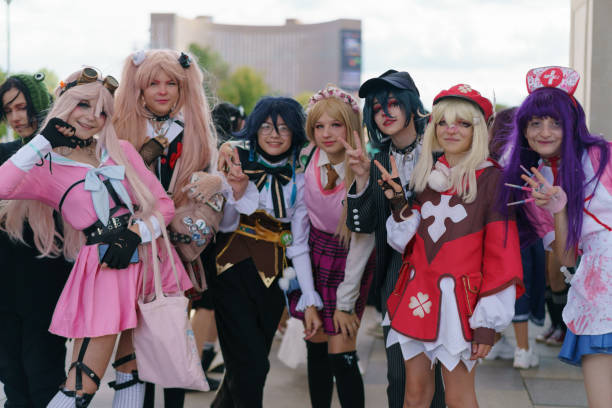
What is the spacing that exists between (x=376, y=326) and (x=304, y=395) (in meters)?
1.76

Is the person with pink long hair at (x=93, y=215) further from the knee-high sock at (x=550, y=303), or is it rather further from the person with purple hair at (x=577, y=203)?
the knee-high sock at (x=550, y=303)

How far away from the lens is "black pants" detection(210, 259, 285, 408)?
9.72ft

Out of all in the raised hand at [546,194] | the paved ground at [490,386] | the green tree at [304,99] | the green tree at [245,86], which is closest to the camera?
the raised hand at [546,194]

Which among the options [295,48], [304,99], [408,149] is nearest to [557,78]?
[408,149]

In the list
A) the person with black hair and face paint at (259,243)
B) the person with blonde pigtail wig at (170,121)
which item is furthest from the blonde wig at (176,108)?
the person with black hair and face paint at (259,243)

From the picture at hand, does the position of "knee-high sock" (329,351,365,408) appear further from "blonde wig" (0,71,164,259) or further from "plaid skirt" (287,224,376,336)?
"blonde wig" (0,71,164,259)

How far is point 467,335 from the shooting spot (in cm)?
239

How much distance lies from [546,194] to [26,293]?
2.36 meters

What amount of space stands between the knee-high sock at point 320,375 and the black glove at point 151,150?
124 cm

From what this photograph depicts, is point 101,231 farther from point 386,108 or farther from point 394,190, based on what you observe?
point 386,108

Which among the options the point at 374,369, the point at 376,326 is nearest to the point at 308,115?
the point at 374,369

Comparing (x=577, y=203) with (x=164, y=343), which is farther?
(x=164, y=343)

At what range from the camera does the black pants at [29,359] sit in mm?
2848

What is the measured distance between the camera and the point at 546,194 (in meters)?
2.34
